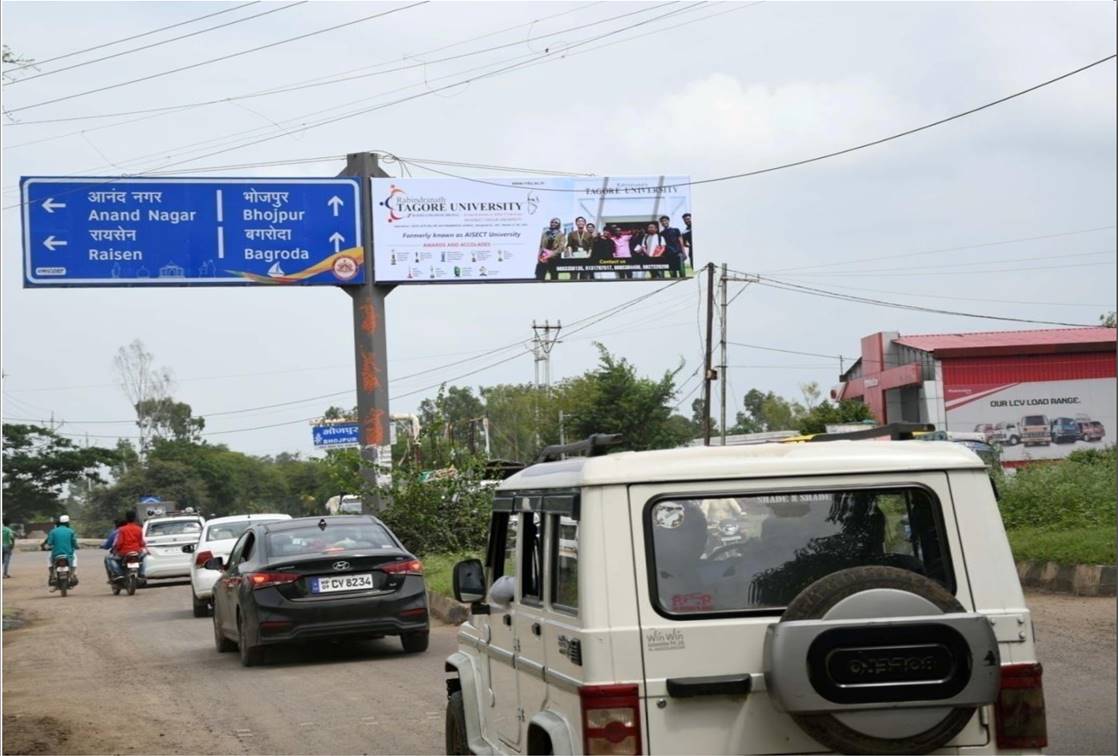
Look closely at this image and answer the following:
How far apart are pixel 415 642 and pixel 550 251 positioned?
1902cm

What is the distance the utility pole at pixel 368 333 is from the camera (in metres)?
31.6

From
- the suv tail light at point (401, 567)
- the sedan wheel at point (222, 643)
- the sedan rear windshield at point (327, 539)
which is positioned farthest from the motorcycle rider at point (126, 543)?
the suv tail light at point (401, 567)

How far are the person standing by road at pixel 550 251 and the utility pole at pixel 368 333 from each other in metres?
3.58

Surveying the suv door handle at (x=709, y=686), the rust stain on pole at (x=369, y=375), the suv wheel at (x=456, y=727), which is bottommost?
the suv wheel at (x=456, y=727)

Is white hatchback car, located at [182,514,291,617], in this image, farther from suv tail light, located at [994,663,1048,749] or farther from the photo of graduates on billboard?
suv tail light, located at [994,663,1048,749]

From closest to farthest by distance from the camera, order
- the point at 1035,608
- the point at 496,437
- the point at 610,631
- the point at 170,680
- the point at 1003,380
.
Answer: the point at 610,631
the point at 170,680
the point at 1035,608
the point at 1003,380
the point at 496,437

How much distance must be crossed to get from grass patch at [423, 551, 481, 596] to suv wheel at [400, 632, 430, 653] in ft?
8.51

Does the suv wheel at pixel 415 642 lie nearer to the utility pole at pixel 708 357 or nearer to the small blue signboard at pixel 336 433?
the small blue signboard at pixel 336 433

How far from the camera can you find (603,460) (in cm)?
508

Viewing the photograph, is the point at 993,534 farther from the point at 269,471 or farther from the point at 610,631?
the point at 269,471

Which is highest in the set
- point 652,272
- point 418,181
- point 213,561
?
point 418,181

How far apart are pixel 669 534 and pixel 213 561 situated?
38.8ft

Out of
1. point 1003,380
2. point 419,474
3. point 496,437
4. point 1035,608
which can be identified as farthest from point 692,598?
point 496,437

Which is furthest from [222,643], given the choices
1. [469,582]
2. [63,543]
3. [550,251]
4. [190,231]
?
[550,251]
